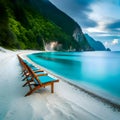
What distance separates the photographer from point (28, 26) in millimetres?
92000

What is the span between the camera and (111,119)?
4.15 meters

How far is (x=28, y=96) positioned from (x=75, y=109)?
5.69ft

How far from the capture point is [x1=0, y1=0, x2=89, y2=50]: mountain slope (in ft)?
138

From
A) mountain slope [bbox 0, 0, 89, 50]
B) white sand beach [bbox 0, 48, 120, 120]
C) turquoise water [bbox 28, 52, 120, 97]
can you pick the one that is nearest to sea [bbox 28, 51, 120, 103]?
turquoise water [bbox 28, 52, 120, 97]

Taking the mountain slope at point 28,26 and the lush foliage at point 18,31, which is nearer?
the lush foliage at point 18,31

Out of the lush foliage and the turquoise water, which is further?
the lush foliage

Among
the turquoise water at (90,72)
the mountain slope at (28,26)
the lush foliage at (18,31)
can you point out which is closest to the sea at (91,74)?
the turquoise water at (90,72)

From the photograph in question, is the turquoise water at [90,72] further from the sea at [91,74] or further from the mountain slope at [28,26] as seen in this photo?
the mountain slope at [28,26]

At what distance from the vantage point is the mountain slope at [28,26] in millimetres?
42153

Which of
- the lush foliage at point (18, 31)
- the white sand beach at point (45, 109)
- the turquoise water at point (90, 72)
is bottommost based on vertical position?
the turquoise water at point (90, 72)

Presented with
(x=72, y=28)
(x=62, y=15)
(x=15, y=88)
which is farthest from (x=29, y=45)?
(x=62, y=15)

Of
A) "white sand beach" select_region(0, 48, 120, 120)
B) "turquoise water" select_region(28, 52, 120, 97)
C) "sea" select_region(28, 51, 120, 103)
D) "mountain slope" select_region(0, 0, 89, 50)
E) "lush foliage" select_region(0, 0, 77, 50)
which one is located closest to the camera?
"white sand beach" select_region(0, 48, 120, 120)

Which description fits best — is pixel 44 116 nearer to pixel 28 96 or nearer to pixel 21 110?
pixel 21 110

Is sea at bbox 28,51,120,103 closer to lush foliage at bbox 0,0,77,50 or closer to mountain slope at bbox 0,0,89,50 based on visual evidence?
lush foliage at bbox 0,0,77,50
